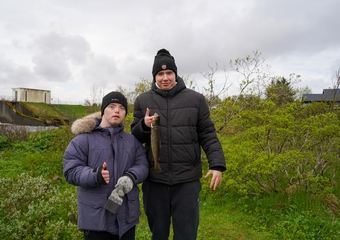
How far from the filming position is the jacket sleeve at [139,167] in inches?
95.9

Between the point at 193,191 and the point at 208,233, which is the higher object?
the point at 193,191

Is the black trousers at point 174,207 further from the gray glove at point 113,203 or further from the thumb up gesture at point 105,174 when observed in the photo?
the thumb up gesture at point 105,174

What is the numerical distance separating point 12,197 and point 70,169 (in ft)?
9.71

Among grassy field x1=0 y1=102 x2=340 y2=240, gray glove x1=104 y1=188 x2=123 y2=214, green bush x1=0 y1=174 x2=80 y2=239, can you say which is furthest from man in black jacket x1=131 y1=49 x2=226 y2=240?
green bush x1=0 y1=174 x2=80 y2=239

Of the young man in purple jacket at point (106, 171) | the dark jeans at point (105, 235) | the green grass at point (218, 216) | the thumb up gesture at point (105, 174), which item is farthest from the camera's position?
the green grass at point (218, 216)

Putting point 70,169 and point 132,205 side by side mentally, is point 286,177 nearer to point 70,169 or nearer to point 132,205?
point 132,205

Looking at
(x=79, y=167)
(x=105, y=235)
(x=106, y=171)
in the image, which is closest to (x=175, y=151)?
(x=106, y=171)

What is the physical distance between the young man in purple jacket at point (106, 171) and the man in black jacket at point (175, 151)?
0.66ft

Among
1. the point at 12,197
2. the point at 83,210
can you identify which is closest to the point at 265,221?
the point at 83,210

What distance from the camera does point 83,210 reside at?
7.80ft

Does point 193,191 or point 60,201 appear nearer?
point 193,191

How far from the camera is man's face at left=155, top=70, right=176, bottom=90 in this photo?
8.88 feet

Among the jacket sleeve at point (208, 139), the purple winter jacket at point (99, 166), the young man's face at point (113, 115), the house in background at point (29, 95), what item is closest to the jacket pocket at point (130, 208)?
the purple winter jacket at point (99, 166)

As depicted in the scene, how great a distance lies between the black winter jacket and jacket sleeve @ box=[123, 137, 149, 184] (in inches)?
2.6
